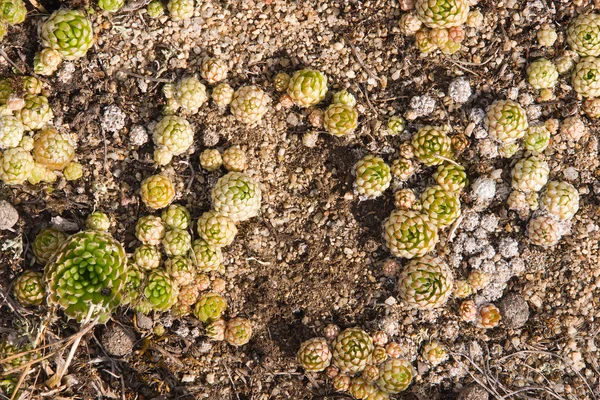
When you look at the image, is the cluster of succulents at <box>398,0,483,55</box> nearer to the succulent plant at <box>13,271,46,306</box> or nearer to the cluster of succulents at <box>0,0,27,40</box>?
the cluster of succulents at <box>0,0,27,40</box>

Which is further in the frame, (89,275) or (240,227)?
(240,227)

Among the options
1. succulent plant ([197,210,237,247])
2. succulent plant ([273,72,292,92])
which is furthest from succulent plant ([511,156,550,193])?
succulent plant ([197,210,237,247])

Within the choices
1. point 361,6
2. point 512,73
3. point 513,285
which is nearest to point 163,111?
point 361,6

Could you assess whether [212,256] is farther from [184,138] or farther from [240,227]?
[184,138]

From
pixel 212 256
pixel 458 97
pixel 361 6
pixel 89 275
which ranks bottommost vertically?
pixel 212 256

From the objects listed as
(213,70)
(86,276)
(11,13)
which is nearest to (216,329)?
(86,276)

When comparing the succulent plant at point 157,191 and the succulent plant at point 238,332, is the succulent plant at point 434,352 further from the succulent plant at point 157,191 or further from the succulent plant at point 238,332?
the succulent plant at point 157,191

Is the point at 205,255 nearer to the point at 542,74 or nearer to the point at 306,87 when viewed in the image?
the point at 306,87
